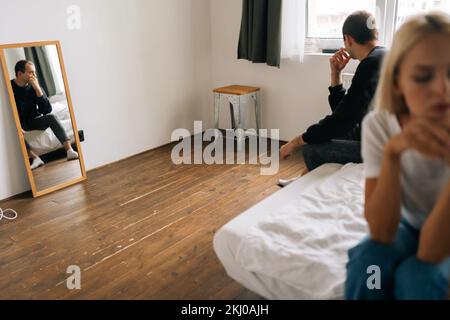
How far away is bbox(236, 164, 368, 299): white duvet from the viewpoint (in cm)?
132

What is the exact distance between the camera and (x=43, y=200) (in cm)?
272

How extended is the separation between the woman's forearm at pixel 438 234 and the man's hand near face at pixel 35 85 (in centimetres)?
245

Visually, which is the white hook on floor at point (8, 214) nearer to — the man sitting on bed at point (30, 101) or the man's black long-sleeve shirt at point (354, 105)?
the man sitting on bed at point (30, 101)

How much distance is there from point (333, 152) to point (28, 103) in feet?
6.10

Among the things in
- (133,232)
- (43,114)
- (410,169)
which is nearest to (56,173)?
(43,114)

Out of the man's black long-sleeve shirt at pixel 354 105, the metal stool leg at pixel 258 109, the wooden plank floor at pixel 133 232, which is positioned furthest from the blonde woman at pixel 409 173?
the metal stool leg at pixel 258 109

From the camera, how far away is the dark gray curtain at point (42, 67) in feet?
8.82

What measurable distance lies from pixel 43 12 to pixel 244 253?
82.8 inches

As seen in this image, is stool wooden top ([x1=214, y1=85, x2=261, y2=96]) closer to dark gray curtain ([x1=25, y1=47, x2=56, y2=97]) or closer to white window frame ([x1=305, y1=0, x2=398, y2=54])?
white window frame ([x1=305, y1=0, x2=398, y2=54])

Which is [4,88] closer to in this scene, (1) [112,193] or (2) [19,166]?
(2) [19,166]

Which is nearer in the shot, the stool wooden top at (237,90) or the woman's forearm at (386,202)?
the woman's forearm at (386,202)

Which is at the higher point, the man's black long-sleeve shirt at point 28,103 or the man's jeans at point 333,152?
the man's black long-sleeve shirt at point 28,103
